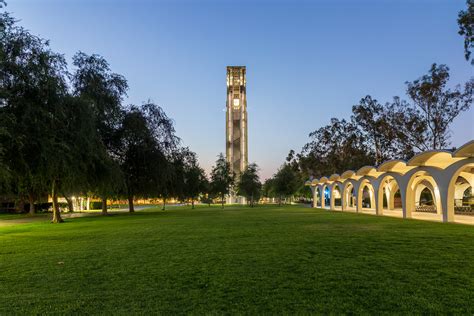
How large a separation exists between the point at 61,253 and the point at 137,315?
625 cm

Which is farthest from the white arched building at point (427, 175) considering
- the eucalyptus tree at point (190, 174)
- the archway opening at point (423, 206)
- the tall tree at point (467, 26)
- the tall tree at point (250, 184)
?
Answer: the tall tree at point (250, 184)

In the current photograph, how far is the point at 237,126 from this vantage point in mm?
99625

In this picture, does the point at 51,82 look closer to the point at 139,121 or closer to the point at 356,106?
the point at 139,121

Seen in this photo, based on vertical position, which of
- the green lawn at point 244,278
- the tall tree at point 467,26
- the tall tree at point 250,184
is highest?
the tall tree at point 467,26

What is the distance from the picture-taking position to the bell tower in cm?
9812

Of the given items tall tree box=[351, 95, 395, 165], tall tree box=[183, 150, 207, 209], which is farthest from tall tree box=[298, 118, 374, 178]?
tall tree box=[183, 150, 207, 209]

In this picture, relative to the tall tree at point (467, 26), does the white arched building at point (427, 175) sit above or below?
below

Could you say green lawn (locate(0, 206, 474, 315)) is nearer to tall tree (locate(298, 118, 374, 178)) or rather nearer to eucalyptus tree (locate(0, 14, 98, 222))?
eucalyptus tree (locate(0, 14, 98, 222))

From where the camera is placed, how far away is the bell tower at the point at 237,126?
98125 mm

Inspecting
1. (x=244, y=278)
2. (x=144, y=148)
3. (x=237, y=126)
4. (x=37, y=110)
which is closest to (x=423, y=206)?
(x=144, y=148)

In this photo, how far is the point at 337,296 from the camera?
17.0 feet

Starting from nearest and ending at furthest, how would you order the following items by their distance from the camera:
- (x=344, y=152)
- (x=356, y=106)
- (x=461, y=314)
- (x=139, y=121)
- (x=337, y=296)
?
(x=461, y=314) → (x=337, y=296) → (x=139, y=121) → (x=356, y=106) → (x=344, y=152)

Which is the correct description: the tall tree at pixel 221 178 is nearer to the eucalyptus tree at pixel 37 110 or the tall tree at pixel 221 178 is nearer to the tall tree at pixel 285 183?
the tall tree at pixel 285 183

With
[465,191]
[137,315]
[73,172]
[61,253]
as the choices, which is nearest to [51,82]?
[73,172]
